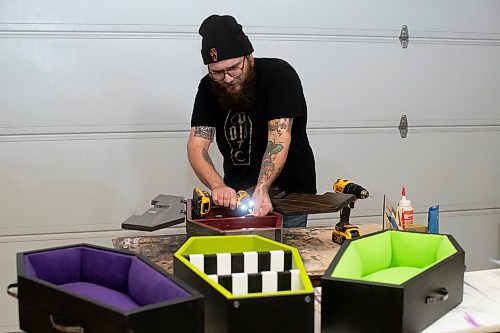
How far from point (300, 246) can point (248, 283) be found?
0.71 metres

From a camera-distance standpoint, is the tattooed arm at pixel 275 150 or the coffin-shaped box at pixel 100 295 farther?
the tattooed arm at pixel 275 150

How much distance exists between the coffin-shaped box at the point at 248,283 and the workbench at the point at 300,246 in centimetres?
29

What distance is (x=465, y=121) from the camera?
133 inches

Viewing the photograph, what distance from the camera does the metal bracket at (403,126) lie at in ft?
10.8

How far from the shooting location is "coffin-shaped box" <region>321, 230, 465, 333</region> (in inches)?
42.7

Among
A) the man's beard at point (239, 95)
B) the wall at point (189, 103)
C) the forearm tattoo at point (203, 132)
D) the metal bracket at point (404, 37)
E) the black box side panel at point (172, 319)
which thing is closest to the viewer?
the black box side panel at point (172, 319)

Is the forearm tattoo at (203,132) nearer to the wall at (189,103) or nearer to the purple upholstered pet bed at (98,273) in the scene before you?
the wall at (189,103)

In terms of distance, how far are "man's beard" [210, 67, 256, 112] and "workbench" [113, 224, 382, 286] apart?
0.50m

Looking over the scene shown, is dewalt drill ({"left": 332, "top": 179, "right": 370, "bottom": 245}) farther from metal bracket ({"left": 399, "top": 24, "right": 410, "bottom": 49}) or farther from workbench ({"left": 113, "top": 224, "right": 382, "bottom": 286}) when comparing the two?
metal bracket ({"left": 399, "top": 24, "right": 410, "bottom": 49})

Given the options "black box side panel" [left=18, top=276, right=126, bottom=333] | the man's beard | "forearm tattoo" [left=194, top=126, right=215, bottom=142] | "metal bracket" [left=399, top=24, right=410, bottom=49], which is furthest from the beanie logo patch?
"metal bracket" [left=399, top=24, right=410, bottom=49]

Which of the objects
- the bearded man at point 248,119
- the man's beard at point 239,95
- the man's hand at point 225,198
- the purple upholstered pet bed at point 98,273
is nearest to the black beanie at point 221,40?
the bearded man at point 248,119

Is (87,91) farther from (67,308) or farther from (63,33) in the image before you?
(67,308)

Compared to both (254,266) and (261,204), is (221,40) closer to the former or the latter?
(261,204)

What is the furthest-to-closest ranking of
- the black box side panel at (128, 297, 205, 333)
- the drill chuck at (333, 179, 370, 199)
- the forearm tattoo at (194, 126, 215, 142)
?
the forearm tattoo at (194, 126, 215, 142) → the drill chuck at (333, 179, 370, 199) → the black box side panel at (128, 297, 205, 333)
